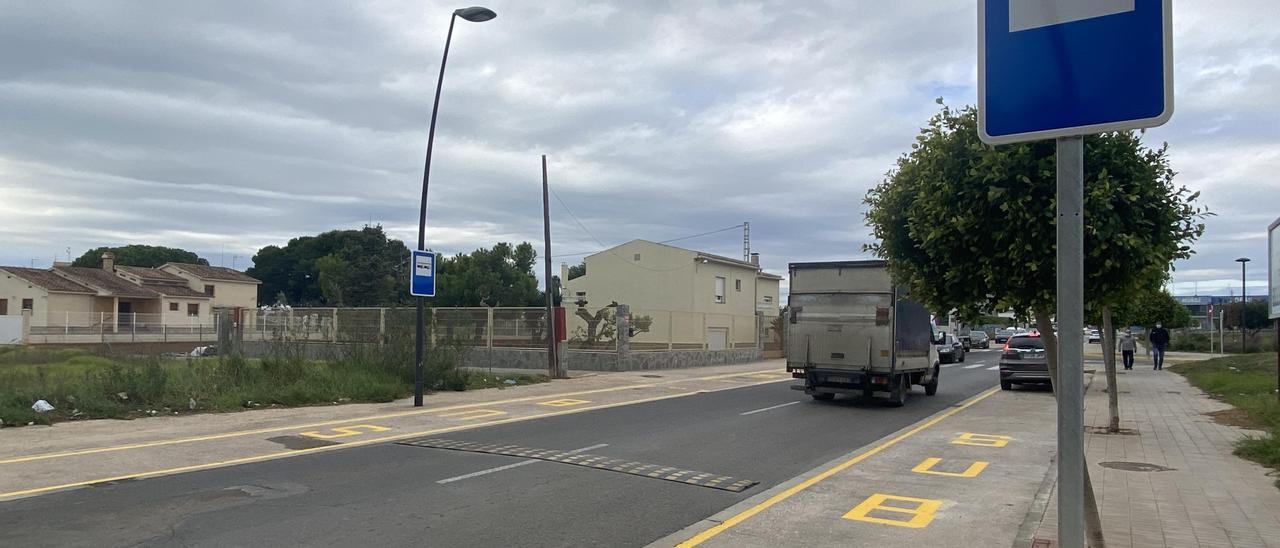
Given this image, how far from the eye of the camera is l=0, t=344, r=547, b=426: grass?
45.3 feet

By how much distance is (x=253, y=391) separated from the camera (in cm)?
1622

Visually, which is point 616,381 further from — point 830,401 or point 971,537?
point 971,537

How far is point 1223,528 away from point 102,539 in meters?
9.10

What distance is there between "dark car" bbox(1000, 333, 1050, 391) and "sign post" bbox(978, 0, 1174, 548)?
2115cm

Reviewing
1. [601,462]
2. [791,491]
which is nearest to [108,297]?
[601,462]

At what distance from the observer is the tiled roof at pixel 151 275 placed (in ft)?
207

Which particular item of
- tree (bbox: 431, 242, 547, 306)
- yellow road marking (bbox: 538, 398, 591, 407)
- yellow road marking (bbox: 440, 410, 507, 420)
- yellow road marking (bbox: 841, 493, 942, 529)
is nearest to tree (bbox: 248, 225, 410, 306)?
tree (bbox: 431, 242, 547, 306)

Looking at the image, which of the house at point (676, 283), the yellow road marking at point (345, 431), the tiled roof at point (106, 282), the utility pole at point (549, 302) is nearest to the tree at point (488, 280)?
the house at point (676, 283)

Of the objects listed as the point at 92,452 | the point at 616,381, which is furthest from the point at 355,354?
the point at 92,452

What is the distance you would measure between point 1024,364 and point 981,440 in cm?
1078

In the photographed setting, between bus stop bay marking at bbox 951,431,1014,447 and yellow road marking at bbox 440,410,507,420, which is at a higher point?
bus stop bay marking at bbox 951,431,1014,447

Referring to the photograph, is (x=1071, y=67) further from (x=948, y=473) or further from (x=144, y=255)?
(x=144, y=255)

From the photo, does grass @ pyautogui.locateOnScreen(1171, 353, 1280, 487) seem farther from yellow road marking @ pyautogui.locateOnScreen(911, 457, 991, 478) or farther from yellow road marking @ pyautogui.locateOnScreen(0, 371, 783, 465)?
yellow road marking @ pyautogui.locateOnScreen(0, 371, 783, 465)

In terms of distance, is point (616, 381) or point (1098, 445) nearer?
point (1098, 445)
